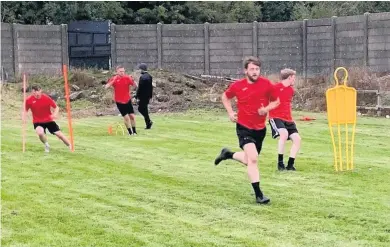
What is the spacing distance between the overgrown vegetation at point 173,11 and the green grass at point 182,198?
2728 cm

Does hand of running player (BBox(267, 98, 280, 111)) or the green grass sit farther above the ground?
hand of running player (BBox(267, 98, 280, 111))

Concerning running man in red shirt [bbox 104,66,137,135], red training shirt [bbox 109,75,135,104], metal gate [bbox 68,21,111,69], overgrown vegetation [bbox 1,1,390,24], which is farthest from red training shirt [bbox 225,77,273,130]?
overgrown vegetation [bbox 1,1,390,24]

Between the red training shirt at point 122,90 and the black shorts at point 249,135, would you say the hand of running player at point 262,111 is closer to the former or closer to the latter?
the black shorts at point 249,135

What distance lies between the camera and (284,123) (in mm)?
12211

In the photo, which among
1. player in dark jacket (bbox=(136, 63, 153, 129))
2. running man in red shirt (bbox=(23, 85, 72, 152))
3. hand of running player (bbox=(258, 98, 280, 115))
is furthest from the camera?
player in dark jacket (bbox=(136, 63, 153, 129))

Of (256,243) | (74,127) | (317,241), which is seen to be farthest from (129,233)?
(74,127)

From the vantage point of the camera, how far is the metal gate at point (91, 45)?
3503cm

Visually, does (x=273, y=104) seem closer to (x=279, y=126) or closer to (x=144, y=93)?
(x=279, y=126)

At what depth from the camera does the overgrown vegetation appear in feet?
138

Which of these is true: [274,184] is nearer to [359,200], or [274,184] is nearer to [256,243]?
[359,200]

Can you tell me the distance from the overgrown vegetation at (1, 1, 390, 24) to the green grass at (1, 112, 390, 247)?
89.5 ft

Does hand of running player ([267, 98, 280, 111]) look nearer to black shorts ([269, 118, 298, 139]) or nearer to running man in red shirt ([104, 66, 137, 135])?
black shorts ([269, 118, 298, 139])

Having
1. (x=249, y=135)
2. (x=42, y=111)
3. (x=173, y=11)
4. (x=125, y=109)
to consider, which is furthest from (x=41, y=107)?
(x=173, y=11)

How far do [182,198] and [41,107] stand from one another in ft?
20.3
